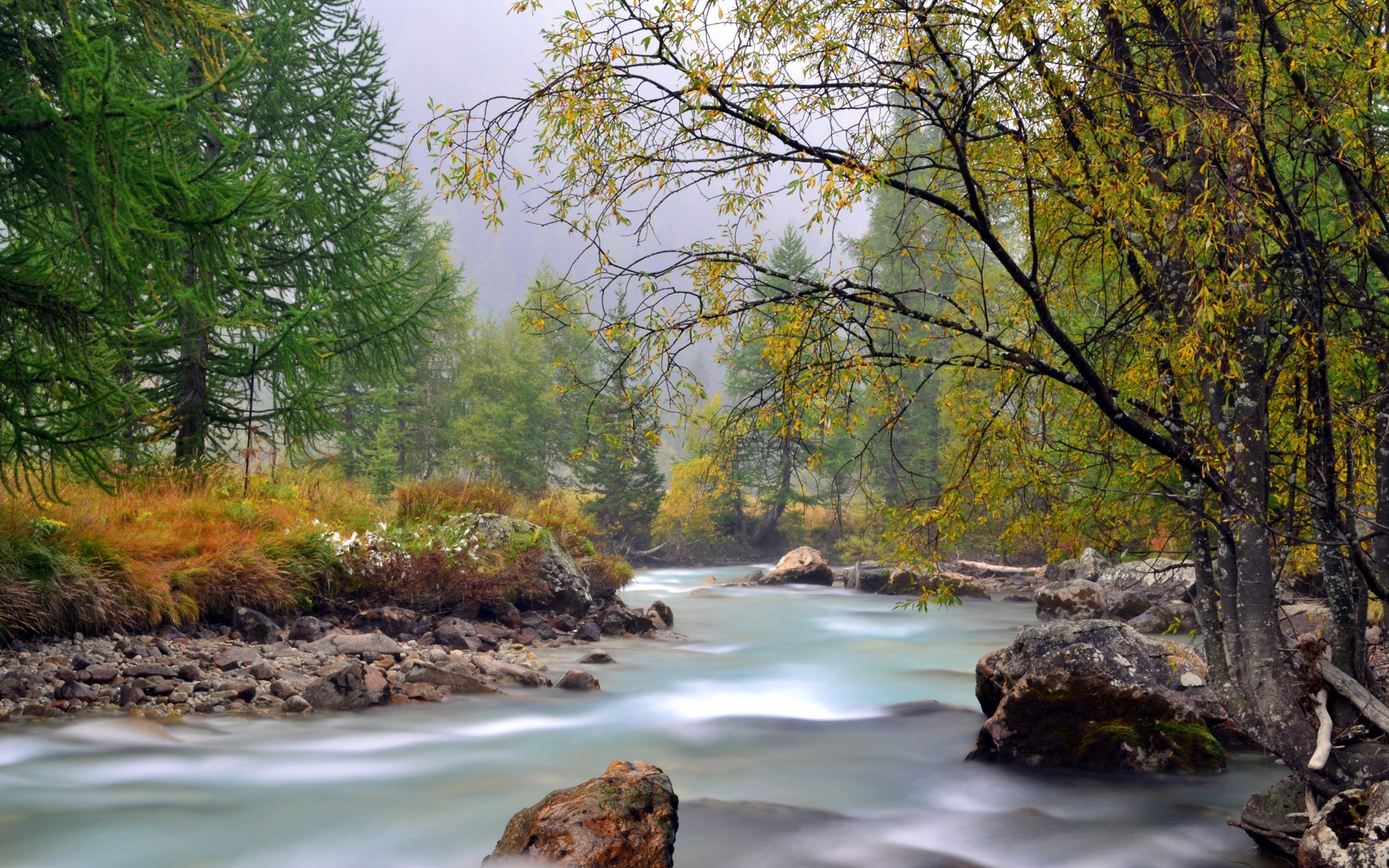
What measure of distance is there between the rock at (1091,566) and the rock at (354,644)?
46.8ft

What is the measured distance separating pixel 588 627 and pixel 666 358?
30.2 feet

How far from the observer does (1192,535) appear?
5.54 metres

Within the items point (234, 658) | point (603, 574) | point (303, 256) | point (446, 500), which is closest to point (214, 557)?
point (234, 658)

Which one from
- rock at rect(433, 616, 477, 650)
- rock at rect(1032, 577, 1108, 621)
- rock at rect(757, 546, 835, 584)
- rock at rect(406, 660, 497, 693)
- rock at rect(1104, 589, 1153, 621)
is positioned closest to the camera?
rock at rect(406, 660, 497, 693)

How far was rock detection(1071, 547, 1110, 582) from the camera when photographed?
18469mm

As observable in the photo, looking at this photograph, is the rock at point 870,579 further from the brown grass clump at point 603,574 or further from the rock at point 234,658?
the rock at point 234,658

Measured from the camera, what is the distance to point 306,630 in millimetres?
10344

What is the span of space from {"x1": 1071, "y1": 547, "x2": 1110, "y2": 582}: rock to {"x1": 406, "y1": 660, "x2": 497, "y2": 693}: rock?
13.8 m

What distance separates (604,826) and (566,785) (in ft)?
9.27

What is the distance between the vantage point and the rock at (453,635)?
11.0m

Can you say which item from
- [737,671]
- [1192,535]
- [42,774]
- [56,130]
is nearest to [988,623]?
[737,671]

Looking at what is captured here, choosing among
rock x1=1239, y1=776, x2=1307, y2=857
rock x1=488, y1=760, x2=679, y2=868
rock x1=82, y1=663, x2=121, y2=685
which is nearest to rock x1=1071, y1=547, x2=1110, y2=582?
rock x1=1239, y1=776, x2=1307, y2=857

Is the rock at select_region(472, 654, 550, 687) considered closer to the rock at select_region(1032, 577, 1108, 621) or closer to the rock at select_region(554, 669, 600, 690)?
the rock at select_region(554, 669, 600, 690)

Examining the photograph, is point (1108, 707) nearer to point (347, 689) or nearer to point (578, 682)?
point (578, 682)
